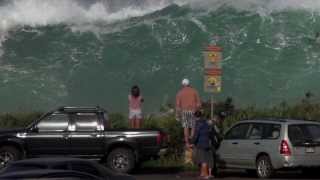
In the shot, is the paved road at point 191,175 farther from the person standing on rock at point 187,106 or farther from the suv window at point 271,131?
the person standing on rock at point 187,106

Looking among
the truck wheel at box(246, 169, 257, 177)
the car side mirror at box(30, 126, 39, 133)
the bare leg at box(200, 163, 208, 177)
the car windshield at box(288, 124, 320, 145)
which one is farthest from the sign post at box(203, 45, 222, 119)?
the car side mirror at box(30, 126, 39, 133)

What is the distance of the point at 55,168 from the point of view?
11664 mm

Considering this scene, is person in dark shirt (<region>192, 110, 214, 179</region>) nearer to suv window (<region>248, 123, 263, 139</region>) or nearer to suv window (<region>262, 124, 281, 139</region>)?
suv window (<region>248, 123, 263, 139</region>)

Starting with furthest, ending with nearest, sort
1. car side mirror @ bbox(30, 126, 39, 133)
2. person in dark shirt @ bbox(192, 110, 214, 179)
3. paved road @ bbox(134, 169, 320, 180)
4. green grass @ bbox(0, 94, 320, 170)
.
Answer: green grass @ bbox(0, 94, 320, 170), car side mirror @ bbox(30, 126, 39, 133), paved road @ bbox(134, 169, 320, 180), person in dark shirt @ bbox(192, 110, 214, 179)

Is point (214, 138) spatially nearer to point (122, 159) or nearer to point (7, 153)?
point (122, 159)

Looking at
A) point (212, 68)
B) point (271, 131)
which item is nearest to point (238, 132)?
point (271, 131)

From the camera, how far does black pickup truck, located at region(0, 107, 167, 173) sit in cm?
2428

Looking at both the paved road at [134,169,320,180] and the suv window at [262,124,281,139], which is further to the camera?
the paved road at [134,169,320,180]

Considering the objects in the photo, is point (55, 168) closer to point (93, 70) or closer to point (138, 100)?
point (138, 100)

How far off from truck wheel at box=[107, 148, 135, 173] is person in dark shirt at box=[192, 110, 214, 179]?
1.88m

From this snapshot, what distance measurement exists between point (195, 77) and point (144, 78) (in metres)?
2.56

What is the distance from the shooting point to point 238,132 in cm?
2464

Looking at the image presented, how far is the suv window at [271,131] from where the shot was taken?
23.1 m

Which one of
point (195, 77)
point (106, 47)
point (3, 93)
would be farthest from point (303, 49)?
point (3, 93)
